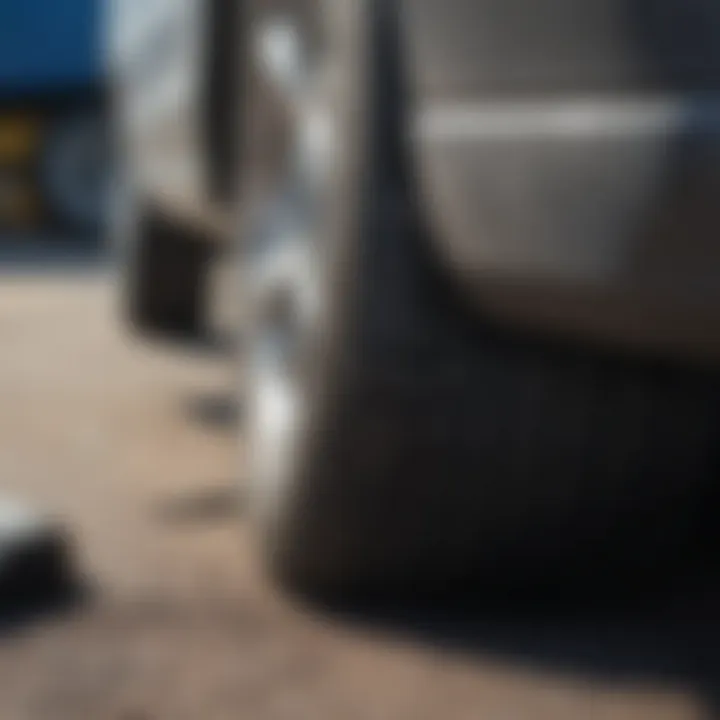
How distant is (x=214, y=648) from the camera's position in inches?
75.2

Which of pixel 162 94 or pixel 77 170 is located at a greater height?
pixel 162 94

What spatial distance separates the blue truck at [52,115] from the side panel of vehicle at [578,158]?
31.3 ft

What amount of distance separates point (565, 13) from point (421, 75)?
25cm

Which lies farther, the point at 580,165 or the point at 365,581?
the point at 365,581

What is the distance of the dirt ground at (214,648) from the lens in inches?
68.5

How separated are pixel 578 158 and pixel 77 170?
10.1 meters

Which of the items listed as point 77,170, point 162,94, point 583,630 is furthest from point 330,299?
point 77,170

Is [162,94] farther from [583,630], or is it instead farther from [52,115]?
[52,115]

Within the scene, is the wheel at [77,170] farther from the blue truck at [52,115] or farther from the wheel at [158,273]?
the wheel at [158,273]

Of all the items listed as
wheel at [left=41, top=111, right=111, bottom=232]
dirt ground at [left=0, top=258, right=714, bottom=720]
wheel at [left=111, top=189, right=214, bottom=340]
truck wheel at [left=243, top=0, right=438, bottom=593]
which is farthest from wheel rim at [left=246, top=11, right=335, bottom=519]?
wheel at [left=41, top=111, right=111, bottom=232]

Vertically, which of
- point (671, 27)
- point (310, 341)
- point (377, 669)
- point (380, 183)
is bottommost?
point (377, 669)

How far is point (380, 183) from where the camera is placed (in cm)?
178

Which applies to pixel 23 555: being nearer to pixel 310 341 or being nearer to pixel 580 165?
pixel 310 341

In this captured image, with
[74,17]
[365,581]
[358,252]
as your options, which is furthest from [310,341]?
[74,17]
